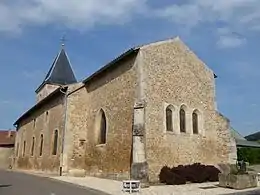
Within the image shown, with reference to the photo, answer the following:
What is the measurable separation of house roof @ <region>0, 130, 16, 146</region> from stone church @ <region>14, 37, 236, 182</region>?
2527cm

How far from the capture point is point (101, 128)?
1923 centimetres

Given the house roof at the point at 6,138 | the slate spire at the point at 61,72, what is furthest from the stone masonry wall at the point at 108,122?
the house roof at the point at 6,138

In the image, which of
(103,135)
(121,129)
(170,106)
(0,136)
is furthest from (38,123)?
(0,136)

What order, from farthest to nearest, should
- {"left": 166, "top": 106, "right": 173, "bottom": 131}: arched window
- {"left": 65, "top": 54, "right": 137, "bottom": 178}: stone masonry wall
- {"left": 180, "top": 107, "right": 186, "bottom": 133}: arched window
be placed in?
{"left": 180, "top": 107, "right": 186, "bottom": 133}: arched window
{"left": 166, "top": 106, "right": 173, "bottom": 131}: arched window
{"left": 65, "top": 54, "right": 137, "bottom": 178}: stone masonry wall

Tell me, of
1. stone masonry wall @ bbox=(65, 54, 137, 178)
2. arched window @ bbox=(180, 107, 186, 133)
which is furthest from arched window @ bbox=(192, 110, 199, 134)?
stone masonry wall @ bbox=(65, 54, 137, 178)

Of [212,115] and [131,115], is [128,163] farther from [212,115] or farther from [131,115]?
[212,115]

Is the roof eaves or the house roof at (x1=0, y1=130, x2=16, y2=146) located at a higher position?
the roof eaves

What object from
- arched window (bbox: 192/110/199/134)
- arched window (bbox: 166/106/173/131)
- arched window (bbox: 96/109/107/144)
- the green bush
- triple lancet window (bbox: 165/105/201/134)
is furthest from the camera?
the green bush

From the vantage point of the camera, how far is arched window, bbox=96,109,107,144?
1886cm

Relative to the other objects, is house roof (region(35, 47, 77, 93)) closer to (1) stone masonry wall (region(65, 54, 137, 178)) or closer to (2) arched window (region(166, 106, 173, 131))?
(1) stone masonry wall (region(65, 54, 137, 178))

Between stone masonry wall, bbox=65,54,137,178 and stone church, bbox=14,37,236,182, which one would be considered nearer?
stone church, bbox=14,37,236,182

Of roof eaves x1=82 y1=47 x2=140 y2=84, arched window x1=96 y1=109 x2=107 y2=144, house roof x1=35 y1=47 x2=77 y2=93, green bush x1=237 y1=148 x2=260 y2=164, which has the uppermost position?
house roof x1=35 y1=47 x2=77 y2=93

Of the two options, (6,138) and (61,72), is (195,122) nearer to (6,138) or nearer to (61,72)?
(61,72)

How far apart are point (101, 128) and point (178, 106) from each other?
509 centimetres
